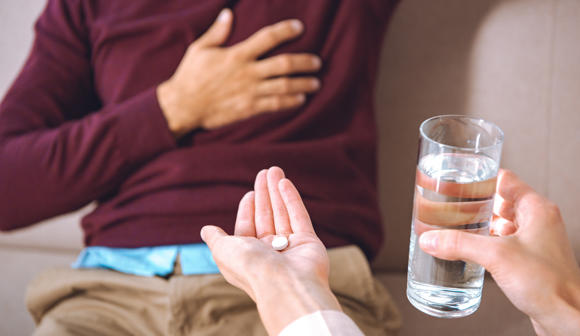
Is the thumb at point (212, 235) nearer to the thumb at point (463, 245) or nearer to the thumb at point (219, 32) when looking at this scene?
the thumb at point (463, 245)

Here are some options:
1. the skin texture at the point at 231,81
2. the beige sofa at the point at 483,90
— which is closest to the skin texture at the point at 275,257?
the skin texture at the point at 231,81

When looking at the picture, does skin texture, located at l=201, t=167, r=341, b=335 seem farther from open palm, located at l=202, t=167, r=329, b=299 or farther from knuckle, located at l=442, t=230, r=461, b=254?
knuckle, located at l=442, t=230, r=461, b=254

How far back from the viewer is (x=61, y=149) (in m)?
1.06

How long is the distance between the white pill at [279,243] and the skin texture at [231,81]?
0.44 meters

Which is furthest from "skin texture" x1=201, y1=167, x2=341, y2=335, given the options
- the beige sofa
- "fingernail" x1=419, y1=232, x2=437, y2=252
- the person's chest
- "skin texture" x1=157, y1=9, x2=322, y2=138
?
the beige sofa

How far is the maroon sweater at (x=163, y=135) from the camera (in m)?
1.05

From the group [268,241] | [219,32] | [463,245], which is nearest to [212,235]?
[268,241]

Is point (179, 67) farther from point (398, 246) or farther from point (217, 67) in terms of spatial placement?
point (398, 246)

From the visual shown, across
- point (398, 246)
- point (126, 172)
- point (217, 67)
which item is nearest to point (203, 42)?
point (217, 67)

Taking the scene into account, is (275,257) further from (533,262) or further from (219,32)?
(219,32)

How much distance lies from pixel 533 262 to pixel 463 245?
90mm

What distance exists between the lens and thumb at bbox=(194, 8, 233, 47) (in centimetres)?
111

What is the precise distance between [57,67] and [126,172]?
291 mm

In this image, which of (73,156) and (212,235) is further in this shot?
(73,156)
